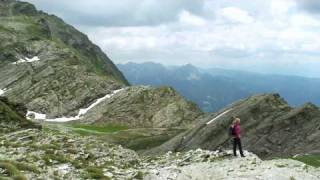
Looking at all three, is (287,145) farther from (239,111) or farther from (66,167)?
(66,167)

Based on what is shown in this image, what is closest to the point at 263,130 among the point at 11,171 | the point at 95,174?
the point at 95,174

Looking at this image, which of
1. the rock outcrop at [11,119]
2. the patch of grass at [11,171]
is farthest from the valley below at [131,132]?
the rock outcrop at [11,119]

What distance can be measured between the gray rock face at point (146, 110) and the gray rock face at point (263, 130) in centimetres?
4757

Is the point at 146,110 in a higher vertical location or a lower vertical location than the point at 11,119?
lower

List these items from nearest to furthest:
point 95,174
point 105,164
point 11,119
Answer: point 95,174
point 105,164
point 11,119

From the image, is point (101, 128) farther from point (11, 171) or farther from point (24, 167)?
point (11, 171)

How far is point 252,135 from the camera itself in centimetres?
10444

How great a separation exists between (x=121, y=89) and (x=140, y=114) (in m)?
20.1

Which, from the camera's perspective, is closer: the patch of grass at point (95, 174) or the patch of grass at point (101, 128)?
the patch of grass at point (95, 174)

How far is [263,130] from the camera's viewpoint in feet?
345

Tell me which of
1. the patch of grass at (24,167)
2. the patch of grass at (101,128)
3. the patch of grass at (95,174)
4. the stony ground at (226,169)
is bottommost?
the patch of grass at (101,128)

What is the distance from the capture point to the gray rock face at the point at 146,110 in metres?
161

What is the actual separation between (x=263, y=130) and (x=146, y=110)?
64346 millimetres

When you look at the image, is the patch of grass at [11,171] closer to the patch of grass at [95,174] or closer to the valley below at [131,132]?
the valley below at [131,132]
